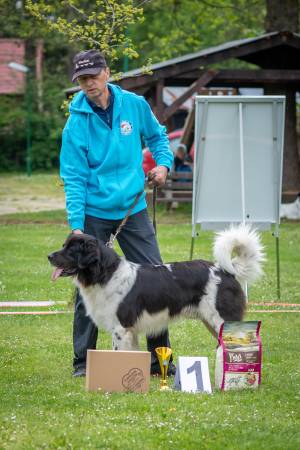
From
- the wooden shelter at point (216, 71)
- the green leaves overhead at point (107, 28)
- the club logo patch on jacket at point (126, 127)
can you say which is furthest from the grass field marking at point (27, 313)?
the wooden shelter at point (216, 71)

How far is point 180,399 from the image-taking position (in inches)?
229

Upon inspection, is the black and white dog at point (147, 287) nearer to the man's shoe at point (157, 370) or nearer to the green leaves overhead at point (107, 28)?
the man's shoe at point (157, 370)

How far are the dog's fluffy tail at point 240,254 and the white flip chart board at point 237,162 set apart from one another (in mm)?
3252

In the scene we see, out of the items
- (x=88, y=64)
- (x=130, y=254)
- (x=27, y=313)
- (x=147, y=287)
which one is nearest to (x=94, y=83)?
(x=88, y=64)

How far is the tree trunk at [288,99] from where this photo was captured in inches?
770

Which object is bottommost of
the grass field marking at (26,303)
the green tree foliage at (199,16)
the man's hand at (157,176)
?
the grass field marking at (26,303)

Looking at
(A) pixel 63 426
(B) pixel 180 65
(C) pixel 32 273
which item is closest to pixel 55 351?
(A) pixel 63 426

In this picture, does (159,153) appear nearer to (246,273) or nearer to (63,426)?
(246,273)

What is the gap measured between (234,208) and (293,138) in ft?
32.5

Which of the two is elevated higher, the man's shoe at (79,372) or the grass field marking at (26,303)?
the man's shoe at (79,372)

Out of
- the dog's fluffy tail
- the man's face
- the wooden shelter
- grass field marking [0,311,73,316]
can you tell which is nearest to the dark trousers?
the dog's fluffy tail

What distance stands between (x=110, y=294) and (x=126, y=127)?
4.17 ft

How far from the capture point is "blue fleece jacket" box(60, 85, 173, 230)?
21.2ft

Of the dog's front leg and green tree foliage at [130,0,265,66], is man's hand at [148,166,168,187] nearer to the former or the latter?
the dog's front leg
